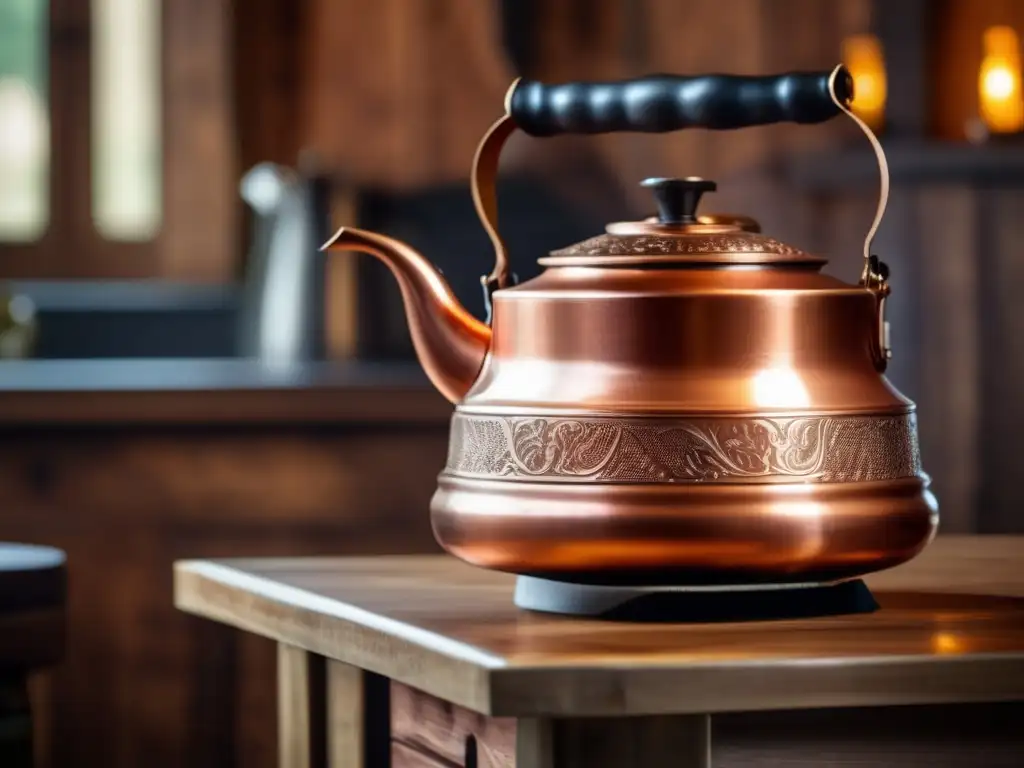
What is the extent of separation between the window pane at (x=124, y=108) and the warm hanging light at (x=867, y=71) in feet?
4.62

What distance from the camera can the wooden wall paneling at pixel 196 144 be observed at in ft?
13.8

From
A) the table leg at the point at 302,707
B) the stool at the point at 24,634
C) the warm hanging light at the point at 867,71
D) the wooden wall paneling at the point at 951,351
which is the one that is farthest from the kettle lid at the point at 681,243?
the warm hanging light at the point at 867,71

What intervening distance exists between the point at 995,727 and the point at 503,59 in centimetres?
332

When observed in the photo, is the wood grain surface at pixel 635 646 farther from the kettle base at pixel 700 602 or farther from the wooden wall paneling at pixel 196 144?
the wooden wall paneling at pixel 196 144

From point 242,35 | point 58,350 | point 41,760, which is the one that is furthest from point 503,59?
point 41,760

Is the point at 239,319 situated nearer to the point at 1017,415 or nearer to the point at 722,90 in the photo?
the point at 1017,415

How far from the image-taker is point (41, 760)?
2.69m

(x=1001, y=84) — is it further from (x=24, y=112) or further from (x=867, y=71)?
(x=24, y=112)

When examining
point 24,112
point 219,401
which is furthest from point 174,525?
point 24,112

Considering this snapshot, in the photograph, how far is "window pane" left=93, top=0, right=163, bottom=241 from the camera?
421 centimetres

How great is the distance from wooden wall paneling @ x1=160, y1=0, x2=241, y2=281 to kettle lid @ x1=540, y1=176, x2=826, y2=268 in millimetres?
3188

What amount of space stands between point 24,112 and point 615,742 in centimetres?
355

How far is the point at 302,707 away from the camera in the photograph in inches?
A: 47.1

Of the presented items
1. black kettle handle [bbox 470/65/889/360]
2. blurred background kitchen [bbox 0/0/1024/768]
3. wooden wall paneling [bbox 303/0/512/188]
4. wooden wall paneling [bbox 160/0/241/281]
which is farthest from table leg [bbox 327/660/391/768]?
wooden wall paneling [bbox 160/0/241/281]
